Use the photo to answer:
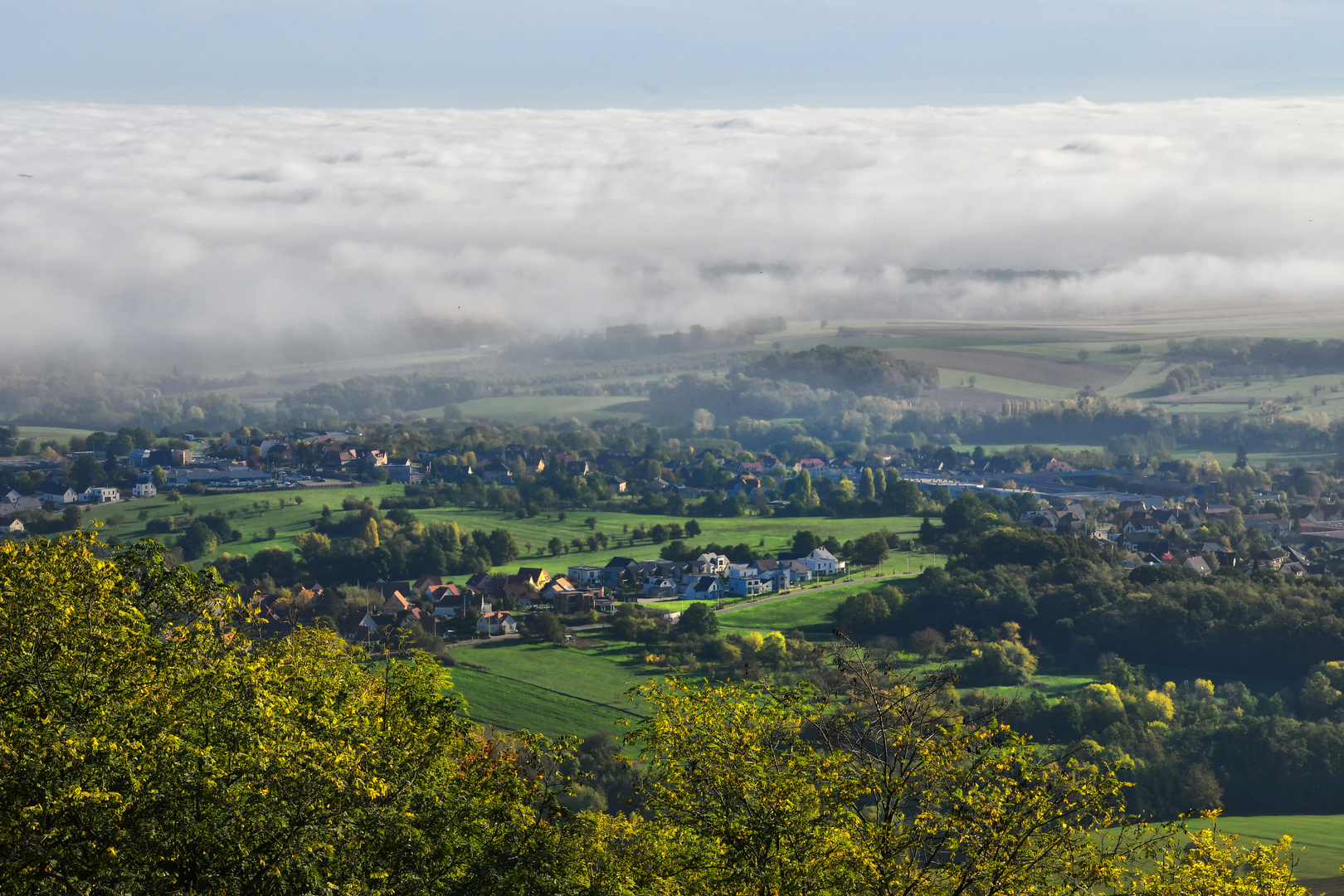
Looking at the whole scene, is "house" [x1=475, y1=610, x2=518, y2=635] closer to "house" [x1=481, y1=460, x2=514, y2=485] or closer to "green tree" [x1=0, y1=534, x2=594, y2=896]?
"green tree" [x1=0, y1=534, x2=594, y2=896]

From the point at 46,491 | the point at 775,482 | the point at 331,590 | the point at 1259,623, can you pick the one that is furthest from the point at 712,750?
the point at 775,482

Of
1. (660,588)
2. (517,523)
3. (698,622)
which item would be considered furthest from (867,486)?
(698,622)

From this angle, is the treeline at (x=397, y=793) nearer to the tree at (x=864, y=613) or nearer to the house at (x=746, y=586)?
the tree at (x=864, y=613)

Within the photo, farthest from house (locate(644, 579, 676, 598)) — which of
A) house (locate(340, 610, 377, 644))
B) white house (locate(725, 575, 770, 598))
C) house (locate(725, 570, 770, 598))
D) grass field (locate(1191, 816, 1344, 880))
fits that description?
grass field (locate(1191, 816, 1344, 880))

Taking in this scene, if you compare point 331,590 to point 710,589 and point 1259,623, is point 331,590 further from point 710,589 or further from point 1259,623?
point 1259,623

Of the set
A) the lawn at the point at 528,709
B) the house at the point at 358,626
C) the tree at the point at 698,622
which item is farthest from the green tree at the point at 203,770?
the house at the point at 358,626
